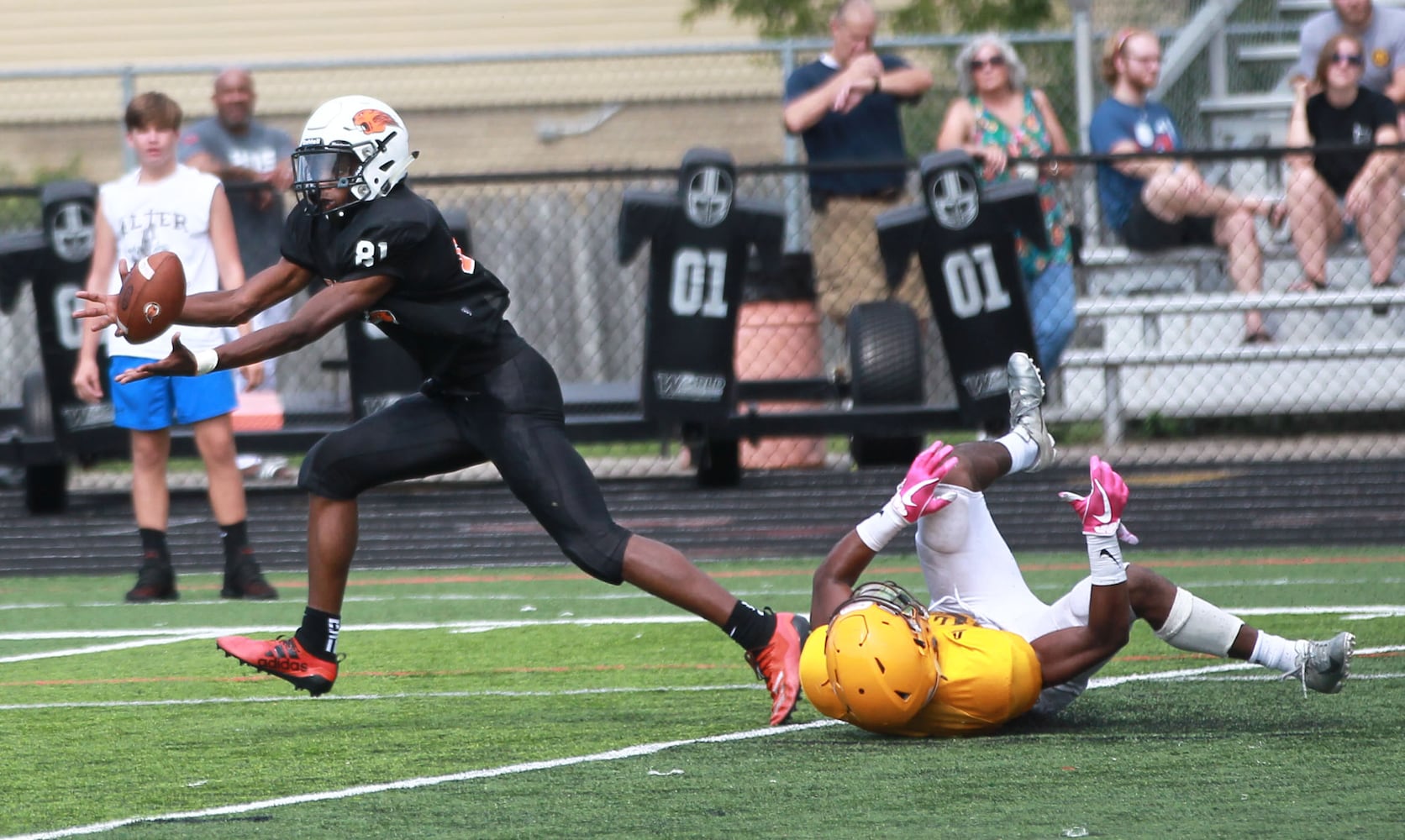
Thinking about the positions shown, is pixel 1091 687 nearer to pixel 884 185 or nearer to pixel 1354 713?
pixel 1354 713

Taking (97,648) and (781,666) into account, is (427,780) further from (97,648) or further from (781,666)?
(97,648)

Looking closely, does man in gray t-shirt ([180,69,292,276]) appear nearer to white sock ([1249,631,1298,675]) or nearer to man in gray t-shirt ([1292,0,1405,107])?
man in gray t-shirt ([1292,0,1405,107])

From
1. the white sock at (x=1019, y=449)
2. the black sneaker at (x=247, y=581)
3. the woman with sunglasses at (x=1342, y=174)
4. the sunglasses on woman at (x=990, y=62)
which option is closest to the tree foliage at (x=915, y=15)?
the woman with sunglasses at (x=1342, y=174)

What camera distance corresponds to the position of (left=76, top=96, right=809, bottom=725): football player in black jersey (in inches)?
223

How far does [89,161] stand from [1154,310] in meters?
12.2

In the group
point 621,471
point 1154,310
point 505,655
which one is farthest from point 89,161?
point 505,655

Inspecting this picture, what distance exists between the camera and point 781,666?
5652 mm

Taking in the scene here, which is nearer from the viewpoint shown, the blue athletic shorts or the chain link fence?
the blue athletic shorts

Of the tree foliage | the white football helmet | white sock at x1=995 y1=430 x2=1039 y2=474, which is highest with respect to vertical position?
the tree foliage

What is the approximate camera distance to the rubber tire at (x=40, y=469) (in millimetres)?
10844

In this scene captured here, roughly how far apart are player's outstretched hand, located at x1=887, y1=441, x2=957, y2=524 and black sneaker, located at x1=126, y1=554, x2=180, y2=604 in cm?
426

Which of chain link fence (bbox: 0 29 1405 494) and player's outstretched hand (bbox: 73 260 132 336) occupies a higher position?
player's outstretched hand (bbox: 73 260 132 336)

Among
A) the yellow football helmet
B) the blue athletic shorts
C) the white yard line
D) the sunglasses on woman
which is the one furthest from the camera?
the sunglasses on woman

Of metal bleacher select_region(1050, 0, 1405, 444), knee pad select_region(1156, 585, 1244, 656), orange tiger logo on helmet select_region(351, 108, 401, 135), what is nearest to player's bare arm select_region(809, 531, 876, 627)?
knee pad select_region(1156, 585, 1244, 656)
